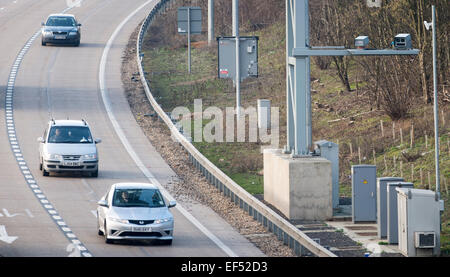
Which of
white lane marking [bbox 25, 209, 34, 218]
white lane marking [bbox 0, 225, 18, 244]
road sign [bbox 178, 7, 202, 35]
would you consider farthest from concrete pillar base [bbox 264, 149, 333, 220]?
road sign [bbox 178, 7, 202, 35]

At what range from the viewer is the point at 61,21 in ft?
185

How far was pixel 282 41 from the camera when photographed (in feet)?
184

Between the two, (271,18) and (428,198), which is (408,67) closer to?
(428,198)

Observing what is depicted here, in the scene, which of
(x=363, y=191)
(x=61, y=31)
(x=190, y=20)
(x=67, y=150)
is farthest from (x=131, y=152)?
(x=61, y=31)

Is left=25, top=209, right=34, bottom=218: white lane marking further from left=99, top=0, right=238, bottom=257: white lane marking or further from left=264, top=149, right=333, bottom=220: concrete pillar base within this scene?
left=264, top=149, right=333, bottom=220: concrete pillar base

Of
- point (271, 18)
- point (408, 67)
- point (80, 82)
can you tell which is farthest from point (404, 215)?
point (271, 18)

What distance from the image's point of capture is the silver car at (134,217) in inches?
925

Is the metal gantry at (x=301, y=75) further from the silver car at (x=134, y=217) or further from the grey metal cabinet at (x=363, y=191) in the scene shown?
the silver car at (x=134, y=217)

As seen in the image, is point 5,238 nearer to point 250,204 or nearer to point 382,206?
point 250,204

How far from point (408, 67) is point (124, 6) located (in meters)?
35.3

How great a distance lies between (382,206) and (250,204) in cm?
379

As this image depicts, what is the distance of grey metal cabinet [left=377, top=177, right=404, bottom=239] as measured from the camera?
975 inches

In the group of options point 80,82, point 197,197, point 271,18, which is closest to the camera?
point 197,197
